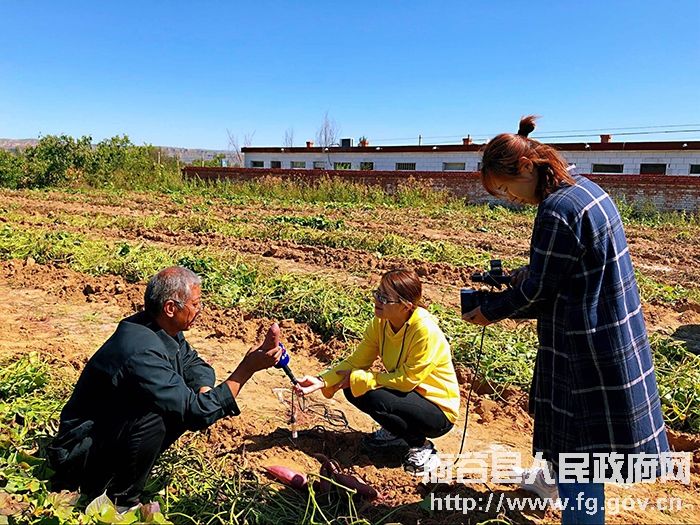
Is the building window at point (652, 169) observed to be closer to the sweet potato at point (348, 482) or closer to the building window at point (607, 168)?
the building window at point (607, 168)

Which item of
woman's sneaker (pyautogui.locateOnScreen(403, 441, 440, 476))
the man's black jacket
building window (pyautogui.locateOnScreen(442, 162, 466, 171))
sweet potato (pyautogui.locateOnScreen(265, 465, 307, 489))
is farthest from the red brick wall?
the man's black jacket

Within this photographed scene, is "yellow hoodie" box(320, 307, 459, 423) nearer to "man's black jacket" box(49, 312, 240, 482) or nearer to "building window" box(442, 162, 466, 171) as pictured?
"man's black jacket" box(49, 312, 240, 482)

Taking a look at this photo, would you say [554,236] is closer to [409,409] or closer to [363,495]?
[409,409]

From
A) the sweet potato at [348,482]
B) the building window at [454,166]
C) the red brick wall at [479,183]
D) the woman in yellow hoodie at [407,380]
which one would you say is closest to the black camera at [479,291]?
the woman in yellow hoodie at [407,380]

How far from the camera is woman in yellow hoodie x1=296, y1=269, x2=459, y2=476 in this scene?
9.70 feet

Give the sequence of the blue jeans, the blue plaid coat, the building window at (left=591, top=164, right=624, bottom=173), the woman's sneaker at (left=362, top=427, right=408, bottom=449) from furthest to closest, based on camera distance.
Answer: the building window at (left=591, top=164, right=624, bottom=173) < the woman's sneaker at (left=362, top=427, right=408, bottom=449) < the blue jeans < the blue plaid coat

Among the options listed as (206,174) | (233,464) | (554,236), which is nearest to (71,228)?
(233,464)

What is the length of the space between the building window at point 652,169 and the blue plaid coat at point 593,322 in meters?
23.0

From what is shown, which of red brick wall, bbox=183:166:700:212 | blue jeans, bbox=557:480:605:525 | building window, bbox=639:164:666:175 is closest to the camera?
blue jeans, bbox=557:480:605:525

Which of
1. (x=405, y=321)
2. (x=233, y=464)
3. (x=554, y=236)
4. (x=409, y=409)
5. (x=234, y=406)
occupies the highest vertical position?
(x=554, y=236)

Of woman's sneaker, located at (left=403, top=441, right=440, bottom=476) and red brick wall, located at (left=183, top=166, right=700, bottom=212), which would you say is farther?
red brick wall, located at (left=183, top=166, right=700, bottom=212)

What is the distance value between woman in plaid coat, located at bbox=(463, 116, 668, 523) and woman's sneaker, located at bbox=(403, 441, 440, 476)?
3.24ft

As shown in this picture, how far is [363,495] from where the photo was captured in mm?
2770

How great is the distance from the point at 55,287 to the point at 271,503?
15.7 feet
